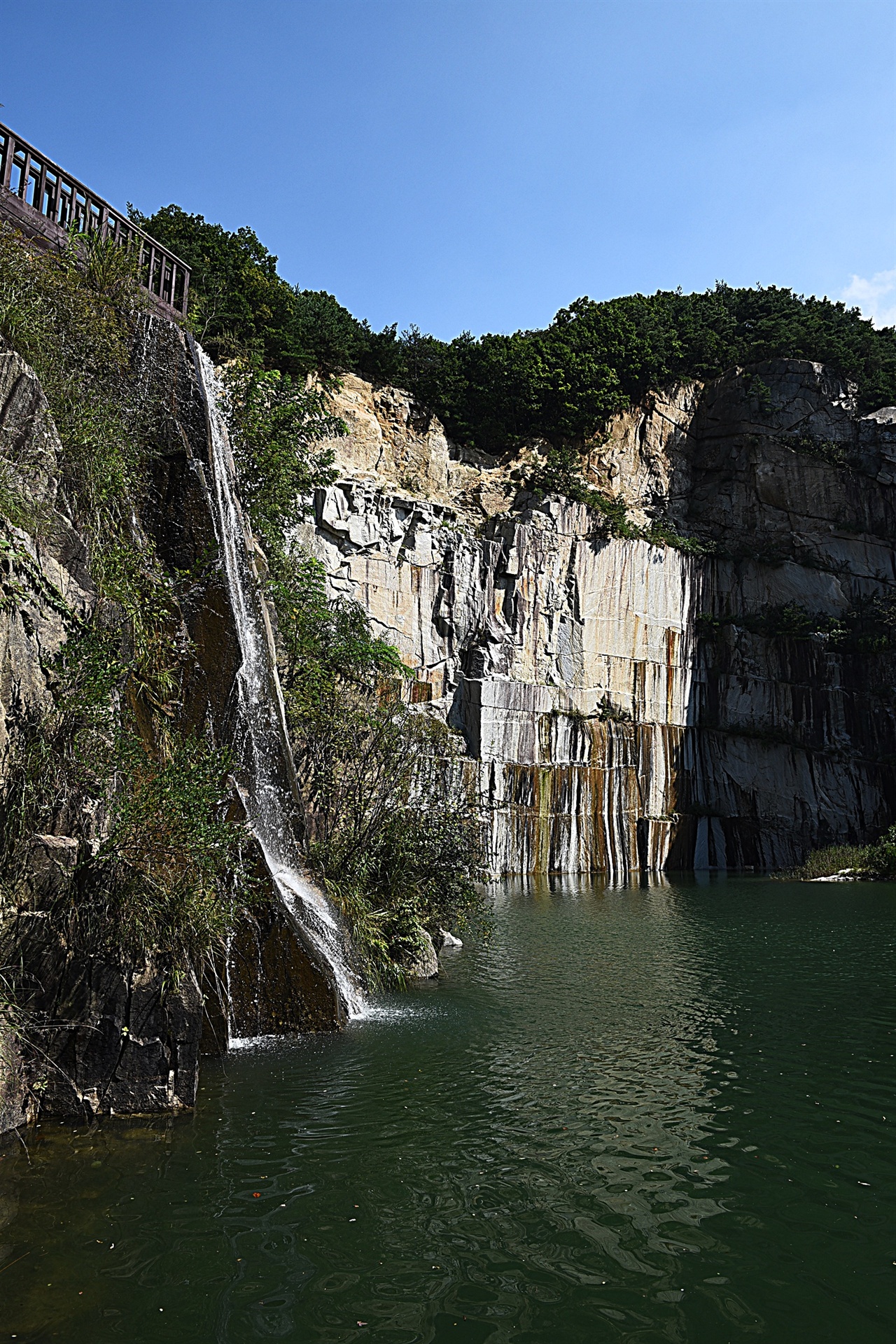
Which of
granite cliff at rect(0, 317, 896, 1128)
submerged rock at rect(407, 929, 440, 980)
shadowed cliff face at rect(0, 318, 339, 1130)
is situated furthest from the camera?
granite cliff at rect(0, 317, 896, 1128)

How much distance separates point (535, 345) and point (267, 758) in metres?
36.1

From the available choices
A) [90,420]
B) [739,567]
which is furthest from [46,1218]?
[739,567]

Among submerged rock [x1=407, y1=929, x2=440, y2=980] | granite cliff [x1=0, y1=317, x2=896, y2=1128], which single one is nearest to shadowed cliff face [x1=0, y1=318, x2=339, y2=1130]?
submerged rock [x1=407, y1=929, x2=440, y2=980]

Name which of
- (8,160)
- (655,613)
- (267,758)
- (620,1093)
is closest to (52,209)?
(8,160)

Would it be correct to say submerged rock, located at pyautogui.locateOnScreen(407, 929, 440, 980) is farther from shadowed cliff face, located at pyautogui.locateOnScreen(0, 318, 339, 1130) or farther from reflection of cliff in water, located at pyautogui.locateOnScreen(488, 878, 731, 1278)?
shadowed cliff face, located at pyautogui.locateOnScreen(0, 318, 339, 1130)

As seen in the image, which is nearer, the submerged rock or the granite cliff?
the submerged rock

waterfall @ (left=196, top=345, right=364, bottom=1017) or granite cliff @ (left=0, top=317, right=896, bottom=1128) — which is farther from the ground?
granite cliff @ (left=0, top=317, right=896, bottom=1128)

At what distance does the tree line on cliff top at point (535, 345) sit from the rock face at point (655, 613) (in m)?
1.49

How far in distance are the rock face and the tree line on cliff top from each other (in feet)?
4.87

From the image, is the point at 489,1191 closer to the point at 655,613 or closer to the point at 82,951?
the point at 82,951

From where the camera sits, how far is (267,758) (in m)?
11.4

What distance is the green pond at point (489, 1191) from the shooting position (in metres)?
4.49

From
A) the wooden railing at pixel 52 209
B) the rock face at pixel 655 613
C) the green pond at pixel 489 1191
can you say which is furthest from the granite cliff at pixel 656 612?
the green pond at pixel 489 1191

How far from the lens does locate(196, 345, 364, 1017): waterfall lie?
34.1ft
